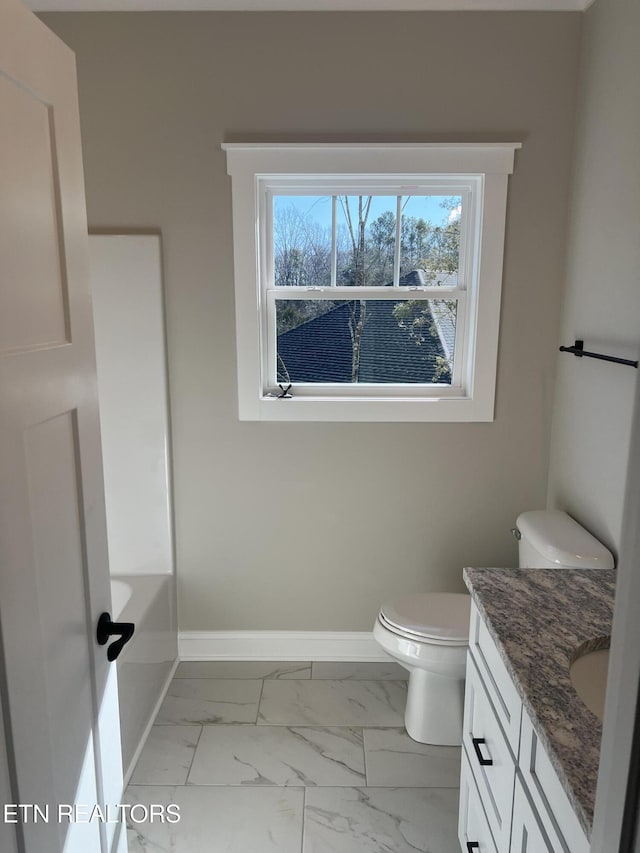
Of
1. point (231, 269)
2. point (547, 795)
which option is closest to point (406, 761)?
point (547, 795)

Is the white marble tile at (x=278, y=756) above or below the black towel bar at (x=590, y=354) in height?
below

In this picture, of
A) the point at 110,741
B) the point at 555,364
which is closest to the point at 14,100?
the point at 110,741

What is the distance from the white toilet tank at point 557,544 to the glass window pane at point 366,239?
115 cm

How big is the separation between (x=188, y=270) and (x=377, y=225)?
0.80 m

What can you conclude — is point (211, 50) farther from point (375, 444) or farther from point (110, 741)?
point (110, 741)

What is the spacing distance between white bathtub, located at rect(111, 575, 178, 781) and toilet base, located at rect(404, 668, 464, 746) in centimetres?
100

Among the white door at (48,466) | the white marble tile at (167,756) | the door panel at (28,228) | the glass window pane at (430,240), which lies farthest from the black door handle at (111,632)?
the glass window pane at (430,240)

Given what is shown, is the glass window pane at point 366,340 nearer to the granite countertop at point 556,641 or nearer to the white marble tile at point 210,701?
the granite countertop at point 556,641

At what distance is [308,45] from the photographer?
237 cm

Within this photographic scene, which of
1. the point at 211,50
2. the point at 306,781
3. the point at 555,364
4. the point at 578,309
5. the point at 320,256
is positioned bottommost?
the point at 306,781

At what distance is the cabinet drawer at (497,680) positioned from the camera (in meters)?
1.28

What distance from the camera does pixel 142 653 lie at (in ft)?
7.60

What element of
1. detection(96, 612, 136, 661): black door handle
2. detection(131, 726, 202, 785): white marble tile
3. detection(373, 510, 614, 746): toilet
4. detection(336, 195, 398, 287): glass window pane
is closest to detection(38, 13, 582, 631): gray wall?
detection(336, 195, 398, 287): glass window pane

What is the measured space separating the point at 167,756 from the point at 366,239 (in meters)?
2.13
